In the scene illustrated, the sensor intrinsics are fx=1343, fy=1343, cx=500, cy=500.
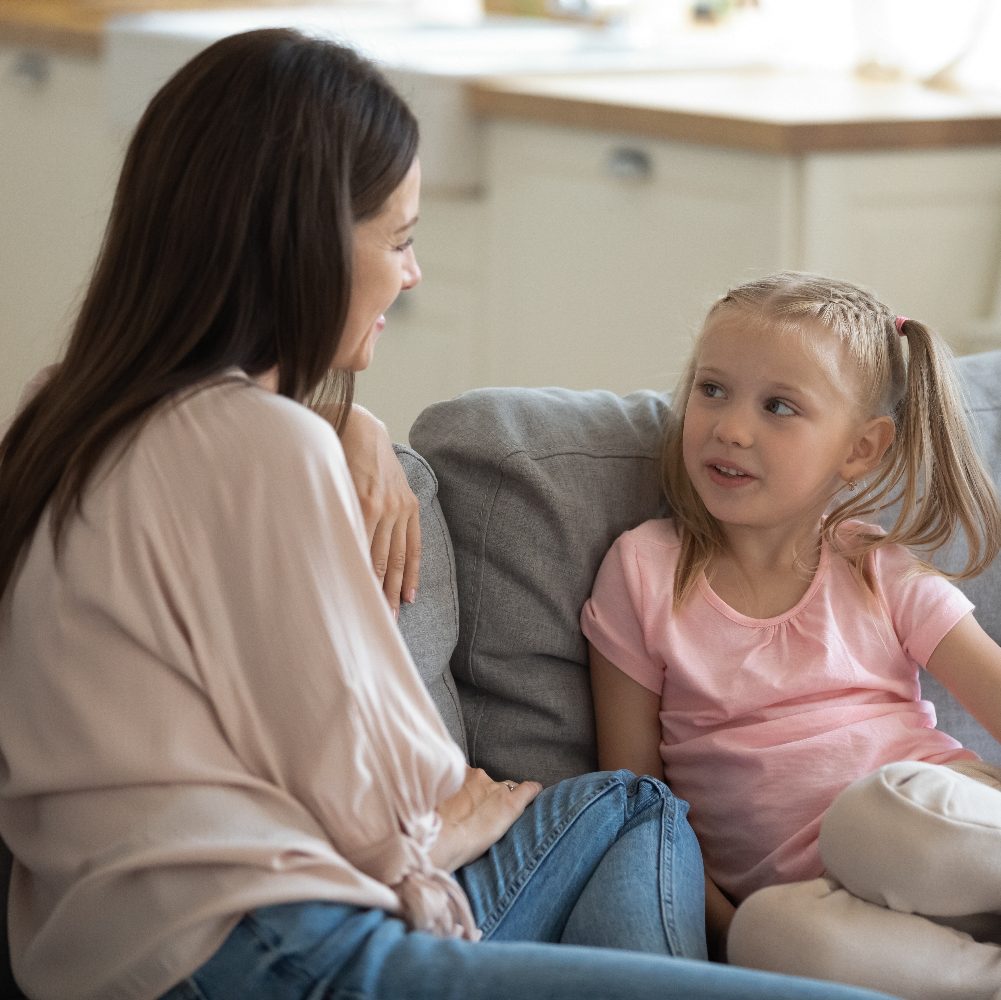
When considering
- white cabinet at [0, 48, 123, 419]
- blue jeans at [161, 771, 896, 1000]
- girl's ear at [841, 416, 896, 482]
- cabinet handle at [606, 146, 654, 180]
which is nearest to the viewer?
blue jeans at [161, 771, 896, 1000]

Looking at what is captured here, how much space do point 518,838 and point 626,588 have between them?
0.92ft

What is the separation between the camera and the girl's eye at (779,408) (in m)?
1.32

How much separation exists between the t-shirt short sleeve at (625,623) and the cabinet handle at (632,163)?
4.26ft

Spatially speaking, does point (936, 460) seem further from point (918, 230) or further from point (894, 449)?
point (918, 230)

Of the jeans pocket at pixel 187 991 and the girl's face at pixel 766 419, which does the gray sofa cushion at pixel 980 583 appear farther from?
the jeans pocket at pixel 187 991

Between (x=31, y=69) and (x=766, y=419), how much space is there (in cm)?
197

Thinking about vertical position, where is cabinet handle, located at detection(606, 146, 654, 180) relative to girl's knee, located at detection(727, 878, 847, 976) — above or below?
above

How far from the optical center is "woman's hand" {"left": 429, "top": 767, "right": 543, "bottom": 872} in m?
1.19

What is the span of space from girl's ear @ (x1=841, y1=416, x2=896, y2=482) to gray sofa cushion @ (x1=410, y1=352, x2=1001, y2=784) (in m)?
0.23

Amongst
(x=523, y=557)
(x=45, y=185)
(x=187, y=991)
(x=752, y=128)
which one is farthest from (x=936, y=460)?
(x=45, y=185)

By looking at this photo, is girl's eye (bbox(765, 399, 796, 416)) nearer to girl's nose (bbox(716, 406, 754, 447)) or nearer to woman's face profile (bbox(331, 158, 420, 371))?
girl's nose (bbox(716, 406, 754, 447))

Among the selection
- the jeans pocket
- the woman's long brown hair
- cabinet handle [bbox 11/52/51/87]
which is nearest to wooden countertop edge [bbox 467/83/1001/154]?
cabinet handle [bbox 11/52/51/87]

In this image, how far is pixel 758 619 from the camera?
137 cm

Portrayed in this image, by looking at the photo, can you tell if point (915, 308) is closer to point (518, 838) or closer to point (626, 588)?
point (626, 588)
